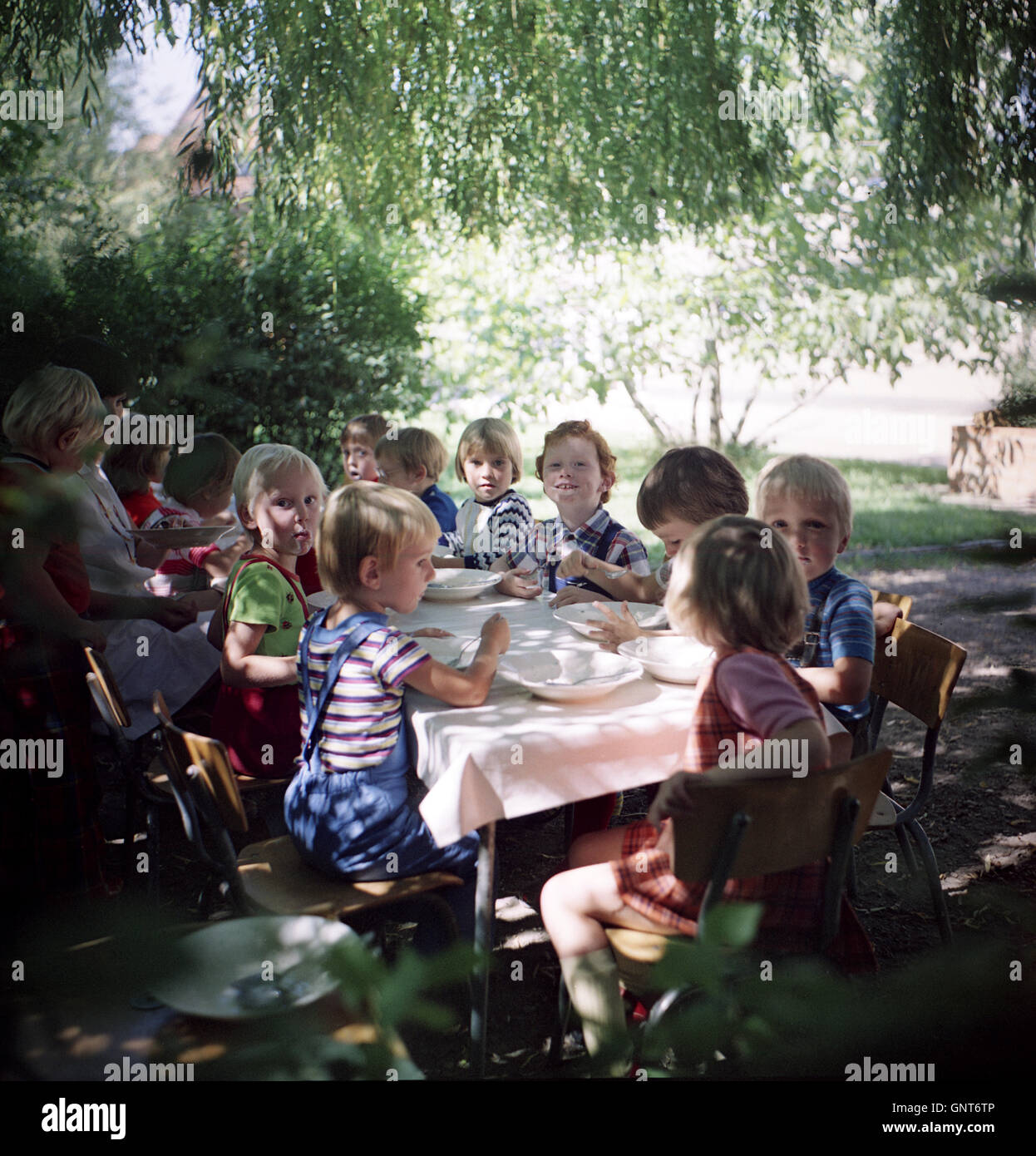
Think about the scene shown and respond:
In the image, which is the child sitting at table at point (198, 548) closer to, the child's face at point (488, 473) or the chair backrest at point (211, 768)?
the child's face at point (488, 473)

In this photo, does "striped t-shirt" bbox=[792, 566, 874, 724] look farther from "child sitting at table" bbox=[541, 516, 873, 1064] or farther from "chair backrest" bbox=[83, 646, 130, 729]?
"chair backrest" bbox=[83, 646, 130, 729]

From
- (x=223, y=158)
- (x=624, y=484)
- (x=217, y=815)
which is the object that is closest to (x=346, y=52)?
(x=223, y=158)

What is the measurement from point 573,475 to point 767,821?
2548 mm

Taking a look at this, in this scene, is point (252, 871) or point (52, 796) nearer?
point (252, 871)

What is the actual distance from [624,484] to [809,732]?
11761 mm

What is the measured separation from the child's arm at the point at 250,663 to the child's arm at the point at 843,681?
1549mm

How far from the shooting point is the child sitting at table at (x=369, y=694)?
8.26 feet

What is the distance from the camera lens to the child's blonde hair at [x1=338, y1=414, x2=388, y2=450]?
606cm

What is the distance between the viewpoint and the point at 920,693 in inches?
120

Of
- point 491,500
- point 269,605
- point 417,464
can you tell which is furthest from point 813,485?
point 417,464

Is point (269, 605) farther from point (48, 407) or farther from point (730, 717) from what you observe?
point (730, 717)

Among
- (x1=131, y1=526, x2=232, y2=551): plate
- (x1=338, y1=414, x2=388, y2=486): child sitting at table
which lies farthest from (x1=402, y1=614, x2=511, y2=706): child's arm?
(x1=338, y1=414, x2=388, y2=486): child sitting at table

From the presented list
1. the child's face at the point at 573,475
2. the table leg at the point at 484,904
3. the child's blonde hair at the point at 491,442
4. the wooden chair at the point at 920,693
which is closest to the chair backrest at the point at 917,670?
the wooden chair at the point at 920,693
